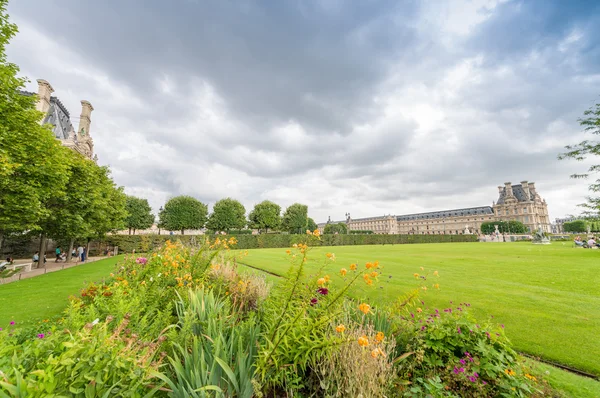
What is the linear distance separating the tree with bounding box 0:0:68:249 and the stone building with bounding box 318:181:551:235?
95.6 meters

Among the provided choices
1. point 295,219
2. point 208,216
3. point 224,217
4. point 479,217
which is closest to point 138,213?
point 208,216

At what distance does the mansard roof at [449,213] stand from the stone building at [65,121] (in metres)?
163

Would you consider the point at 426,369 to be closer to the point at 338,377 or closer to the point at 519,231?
the point at 338,377

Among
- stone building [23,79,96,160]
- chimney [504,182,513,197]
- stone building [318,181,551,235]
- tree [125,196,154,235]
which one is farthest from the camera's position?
chimney [504,182,513,197]

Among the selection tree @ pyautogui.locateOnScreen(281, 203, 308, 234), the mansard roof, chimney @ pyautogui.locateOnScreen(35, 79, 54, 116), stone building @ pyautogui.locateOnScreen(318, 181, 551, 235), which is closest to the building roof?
stone building @ pyautogui.locateOnScreen(318, 181, 551, 235)

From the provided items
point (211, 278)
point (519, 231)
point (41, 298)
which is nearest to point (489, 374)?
point (211, 278)

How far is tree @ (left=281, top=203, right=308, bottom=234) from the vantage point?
70.2m

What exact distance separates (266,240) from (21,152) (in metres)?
33.4

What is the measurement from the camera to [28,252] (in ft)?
93.7

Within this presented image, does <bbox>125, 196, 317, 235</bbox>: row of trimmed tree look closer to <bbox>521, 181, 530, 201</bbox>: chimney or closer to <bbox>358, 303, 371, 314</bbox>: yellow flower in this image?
<bbox>358, 303, 371, 314</bbox>: yellow flower

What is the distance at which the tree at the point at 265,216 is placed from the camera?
6438 cm

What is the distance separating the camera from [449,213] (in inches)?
6107

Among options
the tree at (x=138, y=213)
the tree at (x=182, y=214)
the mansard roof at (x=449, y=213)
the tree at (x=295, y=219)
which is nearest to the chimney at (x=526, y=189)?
the mansard roof at (x=449, y=213)

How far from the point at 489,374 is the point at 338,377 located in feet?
5.70
